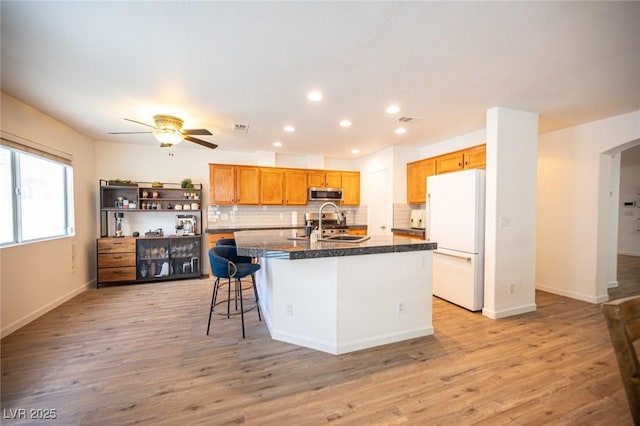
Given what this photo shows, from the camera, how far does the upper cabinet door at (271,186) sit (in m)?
5.63

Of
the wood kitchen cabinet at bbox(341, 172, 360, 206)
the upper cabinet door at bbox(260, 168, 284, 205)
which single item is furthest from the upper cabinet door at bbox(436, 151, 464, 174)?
the upper cabinet door at bbox(260, 168, 284, 205)

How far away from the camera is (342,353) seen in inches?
95.2

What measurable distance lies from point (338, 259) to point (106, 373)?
2091 mm

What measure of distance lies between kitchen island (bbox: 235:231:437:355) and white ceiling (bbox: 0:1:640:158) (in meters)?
1.57

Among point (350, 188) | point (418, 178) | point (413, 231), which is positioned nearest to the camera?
point (413, 231)

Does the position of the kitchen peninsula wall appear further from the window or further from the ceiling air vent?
the window

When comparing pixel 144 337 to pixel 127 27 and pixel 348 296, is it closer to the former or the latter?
pixel 348 296

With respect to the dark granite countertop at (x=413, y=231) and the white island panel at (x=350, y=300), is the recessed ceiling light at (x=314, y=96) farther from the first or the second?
the dark granite countertop at (x=413, y=231)

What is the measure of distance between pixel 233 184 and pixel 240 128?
165 centimetres

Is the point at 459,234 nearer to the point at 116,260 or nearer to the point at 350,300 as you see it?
the point at 350,300

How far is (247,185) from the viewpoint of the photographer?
18.1 ft

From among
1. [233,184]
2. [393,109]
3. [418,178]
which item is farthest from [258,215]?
[393,109]

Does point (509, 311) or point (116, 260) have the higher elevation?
point (116, 260)

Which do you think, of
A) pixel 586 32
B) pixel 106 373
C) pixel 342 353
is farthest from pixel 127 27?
pixel 586 32
